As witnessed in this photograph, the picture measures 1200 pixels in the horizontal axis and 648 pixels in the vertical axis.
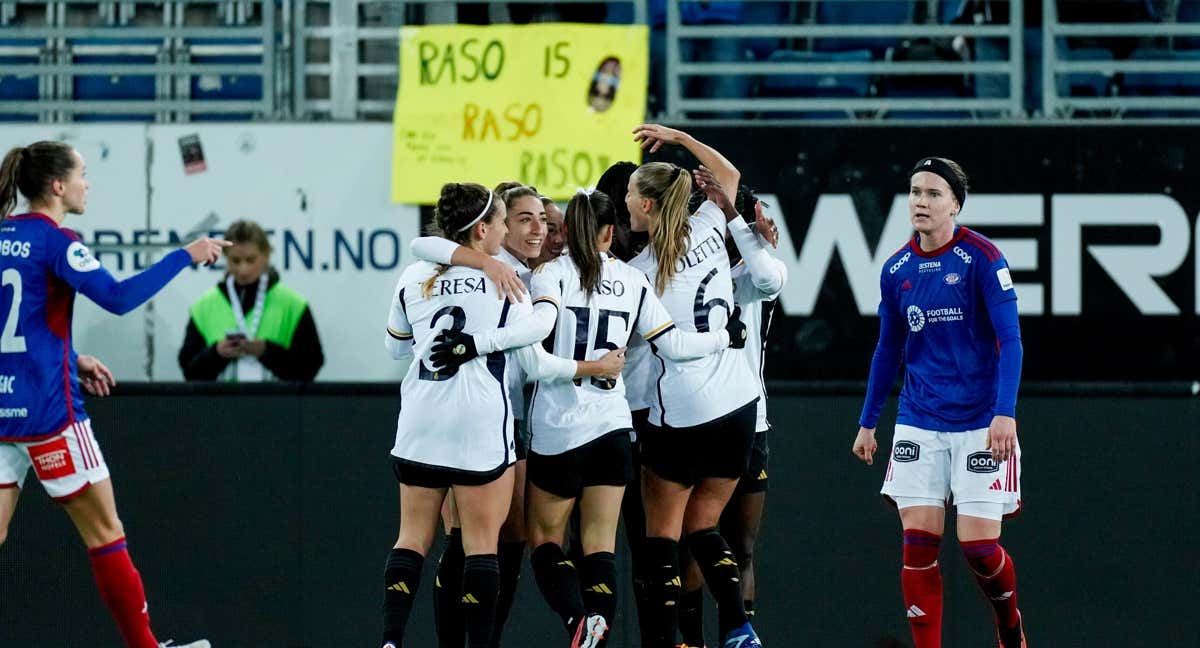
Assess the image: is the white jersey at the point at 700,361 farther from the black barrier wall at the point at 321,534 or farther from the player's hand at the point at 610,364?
the black barrier wall at the point at 321,534

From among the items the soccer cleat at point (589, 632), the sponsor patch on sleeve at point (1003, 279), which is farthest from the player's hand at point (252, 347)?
the sponsor patch on sleeve at point (1003, 279)

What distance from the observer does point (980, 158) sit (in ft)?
30.8

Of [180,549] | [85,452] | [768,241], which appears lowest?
[180,549]

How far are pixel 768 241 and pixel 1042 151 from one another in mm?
3066

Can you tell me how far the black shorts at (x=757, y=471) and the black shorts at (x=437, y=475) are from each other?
1.37 m

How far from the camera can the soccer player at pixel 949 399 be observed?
21.9ft

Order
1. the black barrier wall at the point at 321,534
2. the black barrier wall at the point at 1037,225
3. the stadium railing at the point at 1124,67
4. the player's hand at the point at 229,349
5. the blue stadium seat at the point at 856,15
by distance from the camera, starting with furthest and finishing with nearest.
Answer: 1. the blue stadium seat at the point at 856,15
2. the stadium railing at the point at 1124,67
3. the black barrier wall at the point at 1037,225
4. the player's hand at the point at 229,349
5. the black barrier wall at the point at 321,534

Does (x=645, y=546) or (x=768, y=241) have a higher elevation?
(x=768, y=241)

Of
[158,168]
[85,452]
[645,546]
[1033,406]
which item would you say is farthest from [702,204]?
[158,168]

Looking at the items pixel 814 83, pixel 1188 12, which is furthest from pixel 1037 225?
pixel 1188 12

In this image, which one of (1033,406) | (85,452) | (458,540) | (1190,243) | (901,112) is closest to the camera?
(85,452)

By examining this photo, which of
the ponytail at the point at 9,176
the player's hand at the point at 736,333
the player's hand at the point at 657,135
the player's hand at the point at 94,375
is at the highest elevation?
the player's hand at the point at 657,135

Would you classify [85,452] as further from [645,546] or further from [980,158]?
[980,158]

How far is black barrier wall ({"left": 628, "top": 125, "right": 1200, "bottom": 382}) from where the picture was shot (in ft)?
30.6
